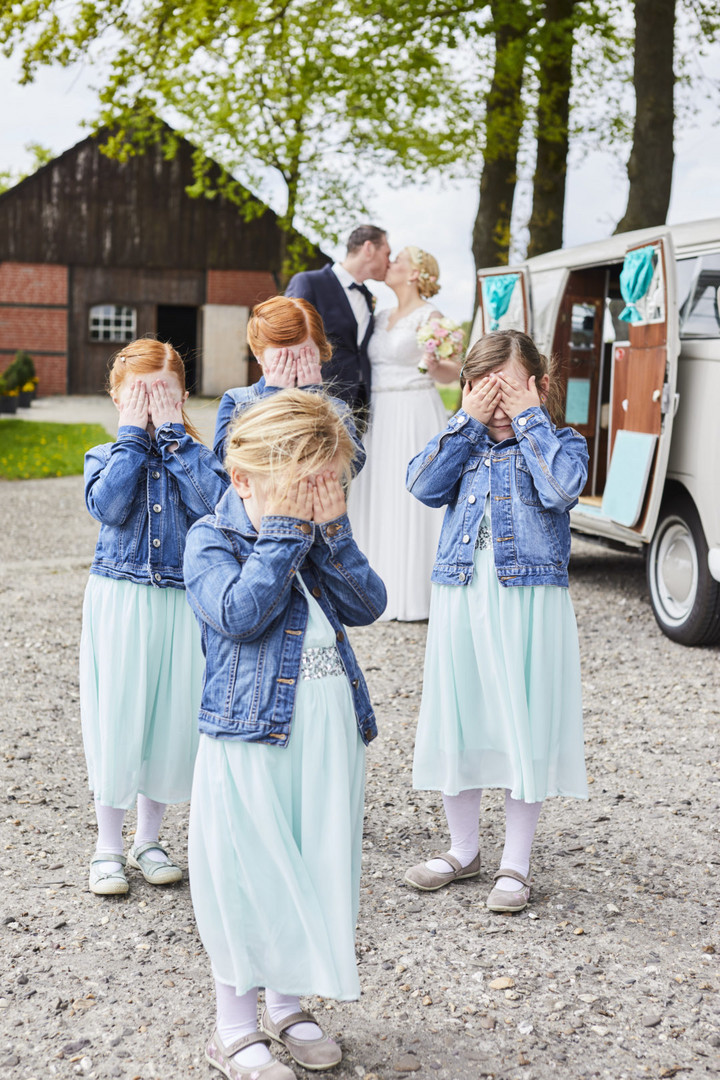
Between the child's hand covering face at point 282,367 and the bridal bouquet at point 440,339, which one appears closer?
the child's hand covering face at point 282,367

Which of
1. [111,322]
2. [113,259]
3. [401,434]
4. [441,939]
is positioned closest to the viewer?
[441,939]

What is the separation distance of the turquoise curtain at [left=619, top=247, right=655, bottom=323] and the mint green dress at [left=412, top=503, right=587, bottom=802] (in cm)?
366

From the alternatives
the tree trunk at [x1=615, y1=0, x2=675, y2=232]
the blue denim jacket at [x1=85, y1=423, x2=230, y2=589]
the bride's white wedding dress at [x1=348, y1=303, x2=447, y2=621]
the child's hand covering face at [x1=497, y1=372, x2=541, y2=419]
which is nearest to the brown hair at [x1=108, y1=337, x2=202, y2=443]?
the blue denim jacket at [x1=85, y1=423, x2=230, y2=589]

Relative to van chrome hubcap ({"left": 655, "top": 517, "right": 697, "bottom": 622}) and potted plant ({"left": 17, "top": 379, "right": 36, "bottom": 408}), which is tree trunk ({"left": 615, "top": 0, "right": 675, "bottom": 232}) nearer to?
van chrome hubcap ({"left": 655, "top": 517, "right": 697, "bottom": 622})

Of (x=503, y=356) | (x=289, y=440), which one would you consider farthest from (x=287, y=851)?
(x=503, y=356)

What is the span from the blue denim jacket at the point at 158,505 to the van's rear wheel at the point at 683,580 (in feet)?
12.6

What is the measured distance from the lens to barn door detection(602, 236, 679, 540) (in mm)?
6336

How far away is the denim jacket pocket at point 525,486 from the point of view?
11.2 feet

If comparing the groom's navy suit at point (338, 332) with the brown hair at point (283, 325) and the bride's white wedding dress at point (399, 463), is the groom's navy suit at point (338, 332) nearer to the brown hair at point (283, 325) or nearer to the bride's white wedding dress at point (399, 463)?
the bride's white wedding dress at point (399, 463)

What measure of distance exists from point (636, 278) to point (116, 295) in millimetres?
24385

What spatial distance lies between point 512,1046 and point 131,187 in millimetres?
28601

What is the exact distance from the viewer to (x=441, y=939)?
3.29 m

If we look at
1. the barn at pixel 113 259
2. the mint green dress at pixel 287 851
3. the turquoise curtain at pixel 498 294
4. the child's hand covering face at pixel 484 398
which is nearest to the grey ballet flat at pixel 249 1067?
the mint green dress at pixel 287 851

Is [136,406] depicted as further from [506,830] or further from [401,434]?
[401,434]
